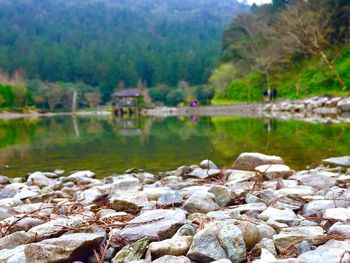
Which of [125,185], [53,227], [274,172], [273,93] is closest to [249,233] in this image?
[53,227]

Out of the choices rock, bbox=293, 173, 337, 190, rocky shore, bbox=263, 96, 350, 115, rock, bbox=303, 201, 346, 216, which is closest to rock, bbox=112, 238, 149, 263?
rock, bbox=303, 201, 346, 216

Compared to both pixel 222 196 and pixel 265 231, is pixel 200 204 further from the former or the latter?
pixel 265 231

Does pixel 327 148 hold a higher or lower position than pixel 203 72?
lower

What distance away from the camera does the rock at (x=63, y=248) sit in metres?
2.11

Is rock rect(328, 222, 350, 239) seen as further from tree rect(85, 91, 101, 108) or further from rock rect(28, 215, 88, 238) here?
tree rect(85, 91, 101, 108)

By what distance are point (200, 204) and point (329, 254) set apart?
120 cm

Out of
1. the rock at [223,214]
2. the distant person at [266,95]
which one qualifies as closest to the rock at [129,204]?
the rock at [223,214]

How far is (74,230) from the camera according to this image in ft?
8.38

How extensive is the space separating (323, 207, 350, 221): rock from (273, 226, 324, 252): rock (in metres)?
0.24

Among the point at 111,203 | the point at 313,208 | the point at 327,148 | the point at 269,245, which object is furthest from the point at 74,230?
the point at 327,148

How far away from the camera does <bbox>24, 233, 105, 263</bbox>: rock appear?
6.91ft

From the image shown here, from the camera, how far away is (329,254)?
75.9 inches

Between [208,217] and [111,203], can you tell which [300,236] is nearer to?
[208,217]

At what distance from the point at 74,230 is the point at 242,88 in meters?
39.7
